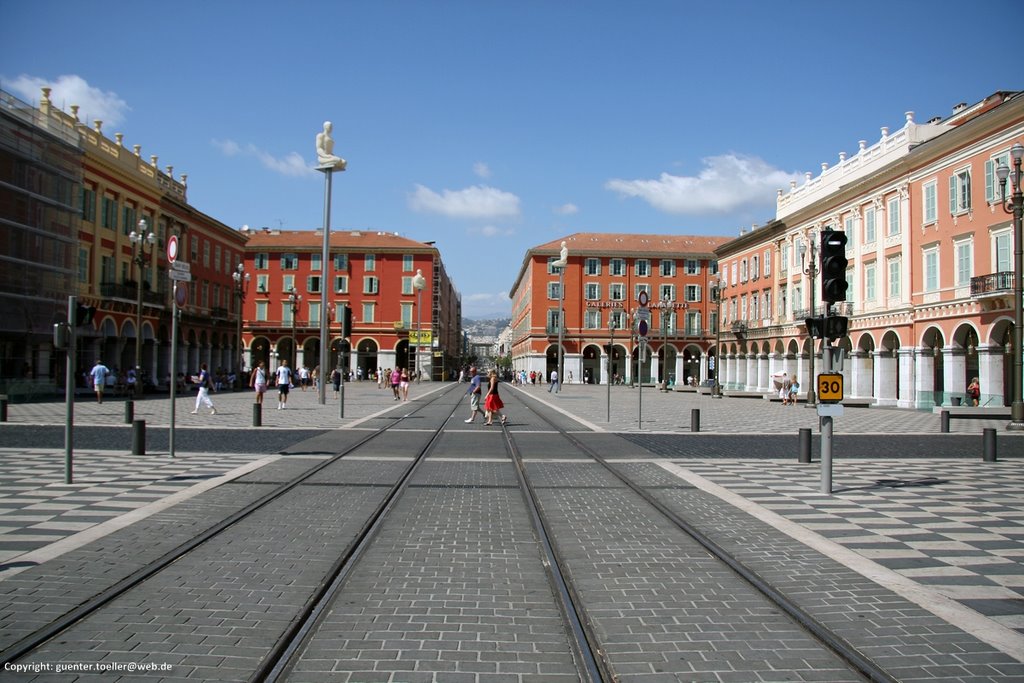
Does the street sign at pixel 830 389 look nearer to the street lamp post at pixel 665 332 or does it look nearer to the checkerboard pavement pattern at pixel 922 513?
the checkerboard pavement pattern at pixel 922 513

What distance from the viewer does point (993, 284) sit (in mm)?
33625

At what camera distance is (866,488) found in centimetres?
1180

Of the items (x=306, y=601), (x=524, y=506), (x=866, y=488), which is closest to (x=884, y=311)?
(x=866, y=488)

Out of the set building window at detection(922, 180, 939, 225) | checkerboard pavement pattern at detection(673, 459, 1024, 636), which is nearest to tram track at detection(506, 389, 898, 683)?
checkerboard pavement pattern at detection(673, 459, 1024, 636)

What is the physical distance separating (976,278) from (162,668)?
3749cm

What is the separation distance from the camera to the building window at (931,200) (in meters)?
39.0

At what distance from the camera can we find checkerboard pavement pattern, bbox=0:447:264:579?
7.91m

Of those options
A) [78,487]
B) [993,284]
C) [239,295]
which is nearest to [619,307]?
[239,295]

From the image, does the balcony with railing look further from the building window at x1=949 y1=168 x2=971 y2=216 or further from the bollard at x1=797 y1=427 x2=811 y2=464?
the bollard at x1=797 y1=427 x2=811 y2=464

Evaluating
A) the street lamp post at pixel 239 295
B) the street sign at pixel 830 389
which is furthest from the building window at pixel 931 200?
the street lamp post at pixel 239 295

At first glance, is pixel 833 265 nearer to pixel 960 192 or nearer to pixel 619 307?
pixel 960 192

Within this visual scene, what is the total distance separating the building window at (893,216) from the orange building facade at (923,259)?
0.06 metres

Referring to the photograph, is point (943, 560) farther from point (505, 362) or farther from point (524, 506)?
point (505, 362)

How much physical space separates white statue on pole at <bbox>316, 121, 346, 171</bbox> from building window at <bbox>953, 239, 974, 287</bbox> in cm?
2869
